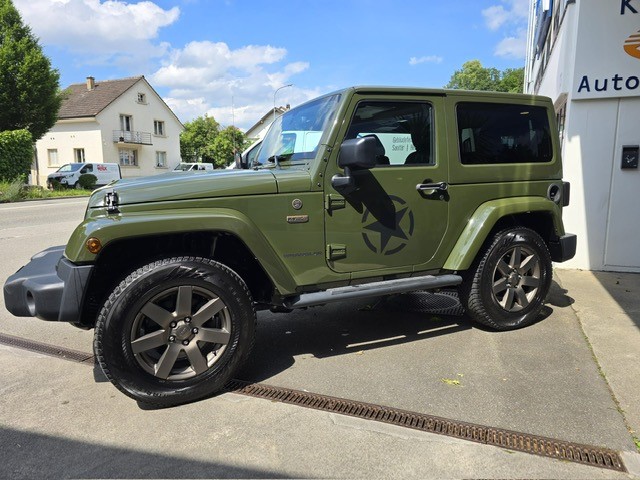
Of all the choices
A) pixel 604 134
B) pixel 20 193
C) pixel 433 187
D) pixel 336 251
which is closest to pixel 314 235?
pixel 336 251

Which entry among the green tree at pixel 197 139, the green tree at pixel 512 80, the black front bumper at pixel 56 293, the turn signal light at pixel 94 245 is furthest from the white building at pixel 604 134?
the green tree at pixel 512 80

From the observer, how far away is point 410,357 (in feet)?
12.5

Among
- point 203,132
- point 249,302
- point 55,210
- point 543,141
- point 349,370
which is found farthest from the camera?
point 203,132

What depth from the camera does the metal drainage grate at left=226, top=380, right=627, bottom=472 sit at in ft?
8.25

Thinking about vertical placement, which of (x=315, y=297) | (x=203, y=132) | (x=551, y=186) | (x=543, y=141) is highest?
(x=203, y=132)

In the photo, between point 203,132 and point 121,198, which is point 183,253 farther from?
point 203,132

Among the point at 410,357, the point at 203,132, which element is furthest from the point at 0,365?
the point at 203,132

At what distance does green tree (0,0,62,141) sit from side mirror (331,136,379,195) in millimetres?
27955

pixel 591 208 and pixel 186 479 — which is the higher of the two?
pixel 591 208

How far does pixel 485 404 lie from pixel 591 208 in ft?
15.0

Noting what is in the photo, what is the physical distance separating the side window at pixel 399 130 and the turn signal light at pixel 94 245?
1.93 metres

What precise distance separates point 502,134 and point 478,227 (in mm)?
902

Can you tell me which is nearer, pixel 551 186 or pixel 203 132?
pixel 551 186

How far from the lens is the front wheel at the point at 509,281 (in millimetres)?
4148
